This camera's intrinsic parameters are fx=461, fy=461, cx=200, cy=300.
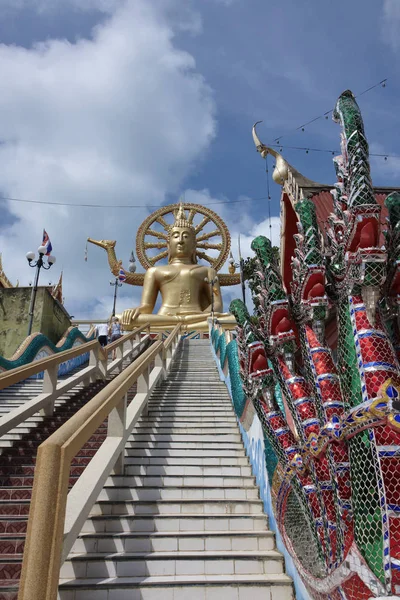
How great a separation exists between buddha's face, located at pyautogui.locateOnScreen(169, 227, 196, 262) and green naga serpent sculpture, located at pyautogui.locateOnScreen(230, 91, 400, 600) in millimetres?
18924

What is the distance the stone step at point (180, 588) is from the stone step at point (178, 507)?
2.41ft

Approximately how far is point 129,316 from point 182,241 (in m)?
5.06

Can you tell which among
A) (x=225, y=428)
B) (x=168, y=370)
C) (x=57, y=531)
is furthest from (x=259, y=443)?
(x=168, y=370)

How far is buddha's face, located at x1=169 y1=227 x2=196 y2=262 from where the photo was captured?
868 inches

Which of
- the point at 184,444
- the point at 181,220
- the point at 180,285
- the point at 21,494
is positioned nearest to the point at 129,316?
the point at 180,285

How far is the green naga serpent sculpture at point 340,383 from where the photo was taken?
7.05 ft

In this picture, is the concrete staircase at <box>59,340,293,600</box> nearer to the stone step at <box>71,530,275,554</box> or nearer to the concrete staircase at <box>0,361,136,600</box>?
the stone step at <box>71,530,275,554</box>

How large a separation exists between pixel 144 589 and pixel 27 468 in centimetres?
170

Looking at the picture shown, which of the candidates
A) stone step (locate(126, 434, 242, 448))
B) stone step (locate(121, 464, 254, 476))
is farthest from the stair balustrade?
stone step (locate(121, 464, 254, 476))

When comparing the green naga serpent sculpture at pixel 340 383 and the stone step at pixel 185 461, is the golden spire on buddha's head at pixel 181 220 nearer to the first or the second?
the stone step at pixel 185 461

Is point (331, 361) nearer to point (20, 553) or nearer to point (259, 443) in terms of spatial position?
point (259, 443)

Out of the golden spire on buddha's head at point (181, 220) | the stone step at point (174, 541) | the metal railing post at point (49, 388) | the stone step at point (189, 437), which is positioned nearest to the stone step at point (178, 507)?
→ the stone step at point (174, 541)

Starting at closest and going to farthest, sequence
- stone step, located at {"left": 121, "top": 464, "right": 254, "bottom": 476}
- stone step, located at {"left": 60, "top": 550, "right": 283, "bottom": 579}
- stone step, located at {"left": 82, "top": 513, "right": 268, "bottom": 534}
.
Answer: stone step, located at {"left": 60, "top": 550, "right": 283, "bottom": 579}
stone step, located at {"left": 82, "top": 513, "right": 268, "bottom": 534}
stone step, located at {"left": 121, "top": 464, "right": 254, "bottom": 476}

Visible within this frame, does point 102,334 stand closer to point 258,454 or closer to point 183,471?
point 183,471
